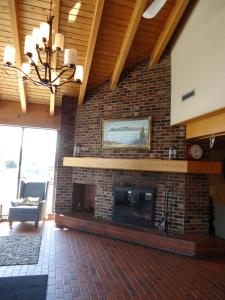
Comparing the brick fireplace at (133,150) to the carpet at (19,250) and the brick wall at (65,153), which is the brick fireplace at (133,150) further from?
the carpet at (19,250)

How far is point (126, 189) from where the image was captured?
543cm

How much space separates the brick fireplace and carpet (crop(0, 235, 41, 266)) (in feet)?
4.84

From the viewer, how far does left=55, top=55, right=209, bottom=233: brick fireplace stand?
15.7ft

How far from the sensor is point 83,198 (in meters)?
6.59

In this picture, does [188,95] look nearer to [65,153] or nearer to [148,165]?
[148,165]

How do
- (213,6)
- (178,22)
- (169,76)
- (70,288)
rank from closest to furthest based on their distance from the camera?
(70,288) < (213,6) < (178,22) < (169,76)

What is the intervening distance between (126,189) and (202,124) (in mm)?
2106

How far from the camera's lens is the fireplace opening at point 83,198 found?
21.0ft

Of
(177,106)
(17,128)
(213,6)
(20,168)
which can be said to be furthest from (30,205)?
(213,6)

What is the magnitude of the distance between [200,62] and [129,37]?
1348mm

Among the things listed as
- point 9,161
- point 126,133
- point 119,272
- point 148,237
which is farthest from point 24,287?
point 9,161

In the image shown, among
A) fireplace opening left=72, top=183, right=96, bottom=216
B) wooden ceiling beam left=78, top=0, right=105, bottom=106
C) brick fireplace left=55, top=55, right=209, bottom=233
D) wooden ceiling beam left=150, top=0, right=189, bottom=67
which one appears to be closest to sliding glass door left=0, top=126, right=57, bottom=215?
brick fireplace left=55, top=55, right=209, bottom=233

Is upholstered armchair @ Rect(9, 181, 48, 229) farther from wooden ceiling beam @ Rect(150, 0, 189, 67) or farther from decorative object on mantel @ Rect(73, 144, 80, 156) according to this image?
wooden ceiling beam @ Rect(150, 0, 189, 67)

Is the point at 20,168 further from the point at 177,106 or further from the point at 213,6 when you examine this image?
the point at 213,6
